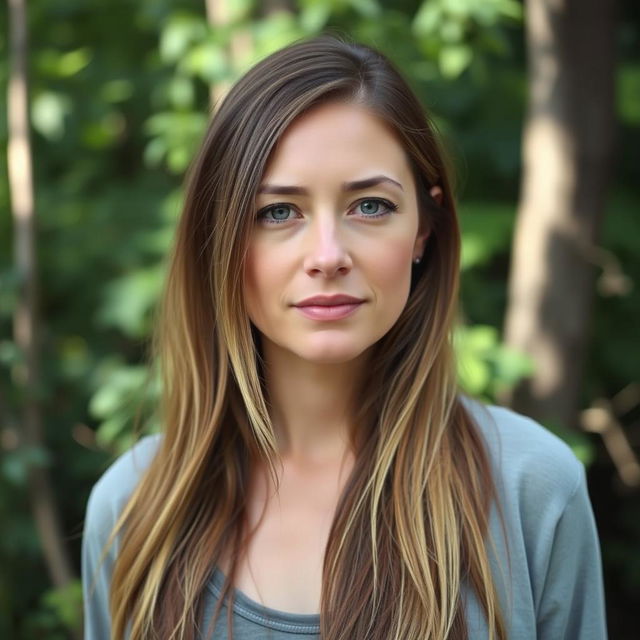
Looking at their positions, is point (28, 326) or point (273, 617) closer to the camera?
point (273, 617)

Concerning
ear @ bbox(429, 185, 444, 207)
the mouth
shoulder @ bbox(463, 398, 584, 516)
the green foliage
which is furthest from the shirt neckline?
the green foliage

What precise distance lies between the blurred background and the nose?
0.90 m

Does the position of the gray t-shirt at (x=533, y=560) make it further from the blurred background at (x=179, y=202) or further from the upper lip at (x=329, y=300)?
the blurred background at (x=179, y=202)

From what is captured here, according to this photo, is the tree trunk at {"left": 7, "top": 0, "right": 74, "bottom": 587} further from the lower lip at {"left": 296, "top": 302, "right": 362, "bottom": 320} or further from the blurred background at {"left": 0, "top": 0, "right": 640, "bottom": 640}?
the lower lip at {"left": 296, "top": 302, "right": 362, "bottom": 320}

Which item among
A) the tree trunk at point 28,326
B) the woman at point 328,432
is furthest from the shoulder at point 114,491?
the tree trunk at point 28,326

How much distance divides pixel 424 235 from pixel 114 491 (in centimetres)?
79

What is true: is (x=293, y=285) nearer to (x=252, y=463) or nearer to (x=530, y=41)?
(x=252, y=463)

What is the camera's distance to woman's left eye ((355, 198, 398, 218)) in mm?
1591

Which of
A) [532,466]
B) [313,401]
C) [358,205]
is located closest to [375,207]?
[358,205]

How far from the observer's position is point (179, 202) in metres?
2.72

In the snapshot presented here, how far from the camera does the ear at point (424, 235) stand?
5.83 feet

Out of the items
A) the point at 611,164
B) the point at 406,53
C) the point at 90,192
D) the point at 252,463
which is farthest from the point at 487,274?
the point at 252,463

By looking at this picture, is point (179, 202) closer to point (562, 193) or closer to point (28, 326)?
point (28, 326)

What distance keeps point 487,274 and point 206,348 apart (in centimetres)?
188
